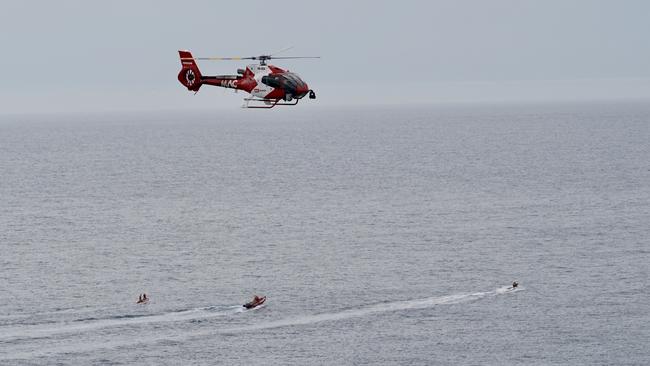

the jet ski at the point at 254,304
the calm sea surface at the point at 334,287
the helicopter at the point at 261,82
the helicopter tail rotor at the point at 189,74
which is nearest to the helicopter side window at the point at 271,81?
the helicopter at the point at 261,82

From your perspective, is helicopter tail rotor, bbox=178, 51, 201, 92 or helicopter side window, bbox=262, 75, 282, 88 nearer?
helicopter side window, bbox=262, 75, 282, 88

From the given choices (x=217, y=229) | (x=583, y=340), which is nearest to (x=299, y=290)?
(x=583, y=340)

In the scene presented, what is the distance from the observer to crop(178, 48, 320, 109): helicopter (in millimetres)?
83062

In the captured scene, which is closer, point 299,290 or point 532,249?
point 299,290

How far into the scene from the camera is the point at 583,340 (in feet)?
320

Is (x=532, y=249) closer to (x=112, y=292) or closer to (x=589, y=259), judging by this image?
(x=589, y=259)

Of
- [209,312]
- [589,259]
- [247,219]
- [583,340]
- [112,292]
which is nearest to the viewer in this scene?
[583,340]

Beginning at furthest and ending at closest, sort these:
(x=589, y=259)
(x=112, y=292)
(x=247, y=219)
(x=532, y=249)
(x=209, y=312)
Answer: (x=247, y=219)
(x=532, y=249)
(x=589, y=259)
(x=112, y=292)
(x=209, y=312)

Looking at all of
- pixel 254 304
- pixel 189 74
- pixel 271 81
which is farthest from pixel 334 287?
pixel 271 81

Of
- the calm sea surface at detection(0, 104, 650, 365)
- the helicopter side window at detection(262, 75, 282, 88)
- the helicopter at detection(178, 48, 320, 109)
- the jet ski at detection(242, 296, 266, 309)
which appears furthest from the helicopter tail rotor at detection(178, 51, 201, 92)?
the jet ski at detection(242, 296, 266, 309)

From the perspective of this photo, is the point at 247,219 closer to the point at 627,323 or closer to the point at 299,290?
the point at 299,290

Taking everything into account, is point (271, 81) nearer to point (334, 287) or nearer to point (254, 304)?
point (254, 304)

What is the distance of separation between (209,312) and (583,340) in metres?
37.5

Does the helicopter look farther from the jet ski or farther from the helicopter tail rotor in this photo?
the jet ski
